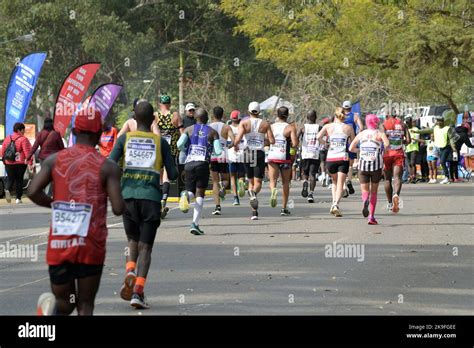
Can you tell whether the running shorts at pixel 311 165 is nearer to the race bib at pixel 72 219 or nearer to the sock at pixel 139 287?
the sock at pixel 139 287

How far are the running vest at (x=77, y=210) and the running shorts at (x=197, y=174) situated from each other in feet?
31.5

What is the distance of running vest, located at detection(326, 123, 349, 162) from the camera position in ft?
68.3

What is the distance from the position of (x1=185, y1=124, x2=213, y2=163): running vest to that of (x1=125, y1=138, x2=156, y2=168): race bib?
6.06m

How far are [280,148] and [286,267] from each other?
7759 millimetres

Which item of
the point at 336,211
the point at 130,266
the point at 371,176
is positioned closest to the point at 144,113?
the point at 130,266

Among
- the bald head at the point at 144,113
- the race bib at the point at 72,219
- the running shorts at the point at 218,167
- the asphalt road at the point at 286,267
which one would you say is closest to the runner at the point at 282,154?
the asphalt road at the point at 286,267

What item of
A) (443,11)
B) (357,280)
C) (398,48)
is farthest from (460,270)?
(398,48)

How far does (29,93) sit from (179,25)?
28690 mm

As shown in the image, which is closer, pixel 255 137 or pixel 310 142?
pixel 255 137

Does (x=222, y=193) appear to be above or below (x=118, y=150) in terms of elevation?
below

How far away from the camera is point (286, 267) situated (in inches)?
546

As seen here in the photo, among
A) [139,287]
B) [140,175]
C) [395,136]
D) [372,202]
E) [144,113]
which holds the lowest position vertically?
[139,287]

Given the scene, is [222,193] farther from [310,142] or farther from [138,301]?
[138,301]
